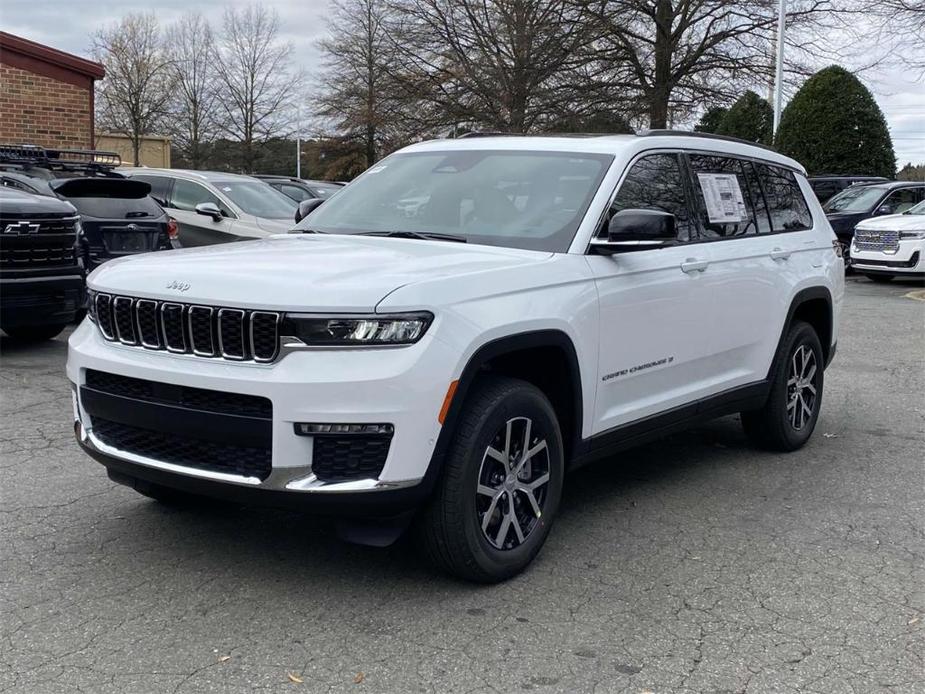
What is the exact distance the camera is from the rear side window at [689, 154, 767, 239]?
5.52m

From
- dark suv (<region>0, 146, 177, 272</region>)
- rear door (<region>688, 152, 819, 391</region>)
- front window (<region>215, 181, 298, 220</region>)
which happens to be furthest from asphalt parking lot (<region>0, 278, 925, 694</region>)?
front window (<region>215, 181, 298, 220</region>)

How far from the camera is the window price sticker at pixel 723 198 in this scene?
5.56 metres

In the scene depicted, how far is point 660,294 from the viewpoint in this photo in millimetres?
4895

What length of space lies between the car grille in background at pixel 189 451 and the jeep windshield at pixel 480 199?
4.99ft

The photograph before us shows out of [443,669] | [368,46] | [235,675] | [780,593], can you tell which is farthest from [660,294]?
[368,46]

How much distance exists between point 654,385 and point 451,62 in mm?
27740

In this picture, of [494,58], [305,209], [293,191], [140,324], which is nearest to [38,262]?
[305,209]

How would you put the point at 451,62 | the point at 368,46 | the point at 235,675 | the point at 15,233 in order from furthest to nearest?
1. the point at 368,46
2. the point at 451,62
3. the point at 15,233
4. the point at 235,675

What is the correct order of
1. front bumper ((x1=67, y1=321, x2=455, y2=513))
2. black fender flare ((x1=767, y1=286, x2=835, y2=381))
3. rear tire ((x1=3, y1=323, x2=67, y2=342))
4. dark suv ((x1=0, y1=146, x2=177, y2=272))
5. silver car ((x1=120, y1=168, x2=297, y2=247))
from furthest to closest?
1. silver car ((x1=120, y1=168, x2=297, y2=247))
2. dark suv ((x1=0, y1=146, x2=177, y2=272))
3. rear tire ((x1=3, y1=323, x2=67, y2=342))
4. black fender flare ((x1=767, y1=286, x2=835, y2=381))
5. front bumper ((x1=67, y1=321, x2=455, y2=513))

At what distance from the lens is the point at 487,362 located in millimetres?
4043

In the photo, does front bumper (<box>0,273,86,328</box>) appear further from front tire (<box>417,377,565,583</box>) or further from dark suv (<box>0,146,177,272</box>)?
front tire (<box>417,377,565,583</box>)

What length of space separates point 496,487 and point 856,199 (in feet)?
63.7

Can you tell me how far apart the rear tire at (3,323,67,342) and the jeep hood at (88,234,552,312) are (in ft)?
18.2

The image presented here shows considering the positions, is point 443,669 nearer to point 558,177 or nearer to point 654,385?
point 654,385
